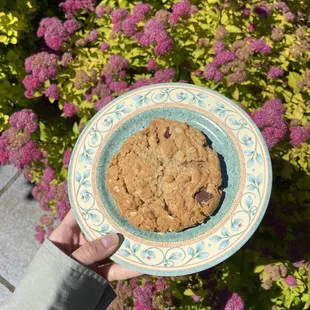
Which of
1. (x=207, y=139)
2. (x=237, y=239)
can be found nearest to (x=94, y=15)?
(x=207, y=139)

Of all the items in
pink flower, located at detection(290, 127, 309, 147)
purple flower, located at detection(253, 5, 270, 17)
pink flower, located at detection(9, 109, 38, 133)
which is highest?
pink flower, located at detection(9, 109, 38, 133)

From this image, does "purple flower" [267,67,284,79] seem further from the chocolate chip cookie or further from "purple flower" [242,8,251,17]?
the chocolate chip cookie

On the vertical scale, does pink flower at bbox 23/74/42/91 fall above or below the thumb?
above

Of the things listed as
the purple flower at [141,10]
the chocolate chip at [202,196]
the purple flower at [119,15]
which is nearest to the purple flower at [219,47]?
the purple flower at [141,10]

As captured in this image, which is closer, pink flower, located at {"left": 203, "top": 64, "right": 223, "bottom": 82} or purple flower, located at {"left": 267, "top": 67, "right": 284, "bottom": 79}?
pink flower, located at {"left": 203, "top": 64, "right": 223, "bottom": 82}

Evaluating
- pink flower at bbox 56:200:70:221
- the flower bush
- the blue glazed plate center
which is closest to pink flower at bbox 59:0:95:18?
the flower bush

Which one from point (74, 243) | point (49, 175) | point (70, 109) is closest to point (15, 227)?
point (49, 175)

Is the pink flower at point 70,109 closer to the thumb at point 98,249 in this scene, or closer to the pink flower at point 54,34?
the pink flower at point 54,34

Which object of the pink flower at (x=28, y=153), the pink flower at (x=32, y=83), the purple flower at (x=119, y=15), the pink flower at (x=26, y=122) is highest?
the purple flower at (x=119, y=15)
